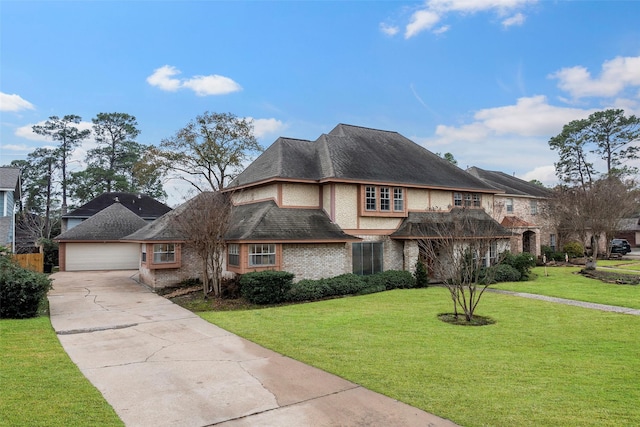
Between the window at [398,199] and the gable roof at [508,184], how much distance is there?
43.6ft

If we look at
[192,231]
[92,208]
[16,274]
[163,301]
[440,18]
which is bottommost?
[163,301]

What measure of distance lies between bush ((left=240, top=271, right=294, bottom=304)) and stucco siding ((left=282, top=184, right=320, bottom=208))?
4.67 metres

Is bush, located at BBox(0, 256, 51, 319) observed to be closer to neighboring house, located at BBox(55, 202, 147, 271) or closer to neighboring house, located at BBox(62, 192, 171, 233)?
neighboring house, located at BBox(55, 202, 147, 271)

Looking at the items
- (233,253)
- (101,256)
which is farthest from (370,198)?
(101,256)

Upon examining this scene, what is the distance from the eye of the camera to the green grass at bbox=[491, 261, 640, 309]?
563 inches

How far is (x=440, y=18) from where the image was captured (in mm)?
16016

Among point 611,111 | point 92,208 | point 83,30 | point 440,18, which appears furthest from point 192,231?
point 611,111

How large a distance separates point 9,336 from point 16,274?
3168 millimetres

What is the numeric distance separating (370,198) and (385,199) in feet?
3.14

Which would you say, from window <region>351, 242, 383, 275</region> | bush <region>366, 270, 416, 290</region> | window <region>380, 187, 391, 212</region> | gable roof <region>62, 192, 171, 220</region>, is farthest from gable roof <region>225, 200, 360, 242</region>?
gable roof <region>62, 192, 171, 220</region>

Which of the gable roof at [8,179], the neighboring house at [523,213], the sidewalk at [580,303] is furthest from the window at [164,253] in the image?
the neighboring house at [523,213]

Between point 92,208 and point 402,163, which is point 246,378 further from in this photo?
point 92,208

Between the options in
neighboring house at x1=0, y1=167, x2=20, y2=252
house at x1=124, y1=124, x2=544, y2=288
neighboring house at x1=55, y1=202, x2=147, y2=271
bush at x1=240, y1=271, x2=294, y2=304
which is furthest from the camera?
neighboring house at x1=55, y1=202, x2=147, y2=271

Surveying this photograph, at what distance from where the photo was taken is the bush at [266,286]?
14.3m
